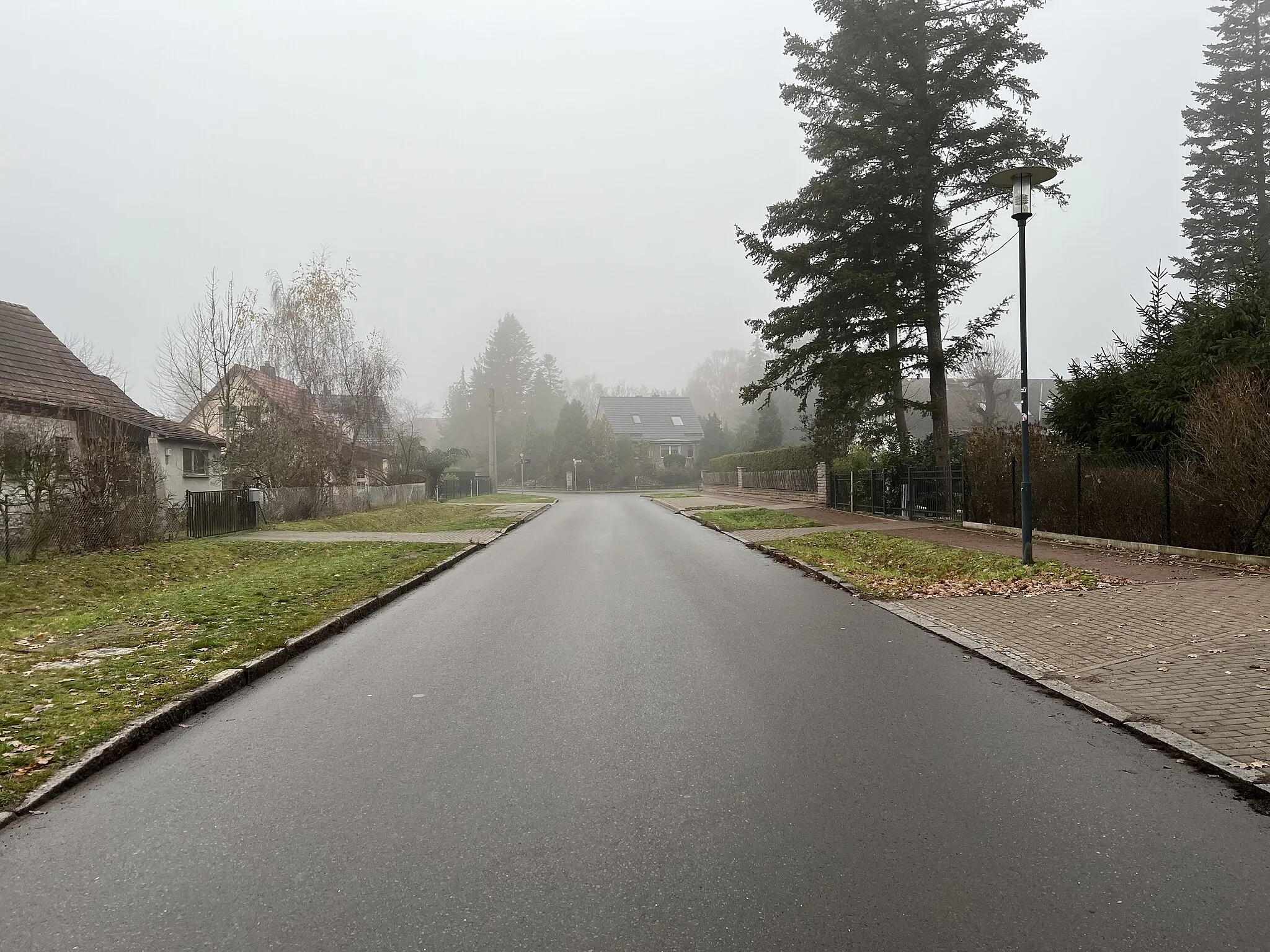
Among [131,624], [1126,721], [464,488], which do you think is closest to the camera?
[1126,721]

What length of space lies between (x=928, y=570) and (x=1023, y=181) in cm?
573

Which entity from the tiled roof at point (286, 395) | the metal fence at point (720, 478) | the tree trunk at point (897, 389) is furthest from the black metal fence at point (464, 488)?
the tree trunk at point (897, 389)

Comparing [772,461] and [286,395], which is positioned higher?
[286,395]

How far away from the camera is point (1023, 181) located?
1195cm

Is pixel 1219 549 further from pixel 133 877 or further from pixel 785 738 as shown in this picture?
pixel 133 877

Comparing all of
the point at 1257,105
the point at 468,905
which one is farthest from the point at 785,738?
the point at 1257,105

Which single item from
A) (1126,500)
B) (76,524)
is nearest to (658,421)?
(76,524)

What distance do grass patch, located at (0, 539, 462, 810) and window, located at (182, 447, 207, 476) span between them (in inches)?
508

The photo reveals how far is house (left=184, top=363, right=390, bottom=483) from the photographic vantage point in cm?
2873

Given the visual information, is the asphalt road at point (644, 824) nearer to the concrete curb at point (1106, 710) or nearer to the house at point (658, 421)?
the concrete curb at point (1106, 710)

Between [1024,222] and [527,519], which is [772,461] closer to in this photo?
[527,519]

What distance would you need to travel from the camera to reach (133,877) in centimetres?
339

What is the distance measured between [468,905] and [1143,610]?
8007 millimetres

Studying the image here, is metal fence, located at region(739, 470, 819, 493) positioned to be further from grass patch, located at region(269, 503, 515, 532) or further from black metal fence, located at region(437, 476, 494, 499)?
black metal fence, located at region(437, 476, 494, 499)
